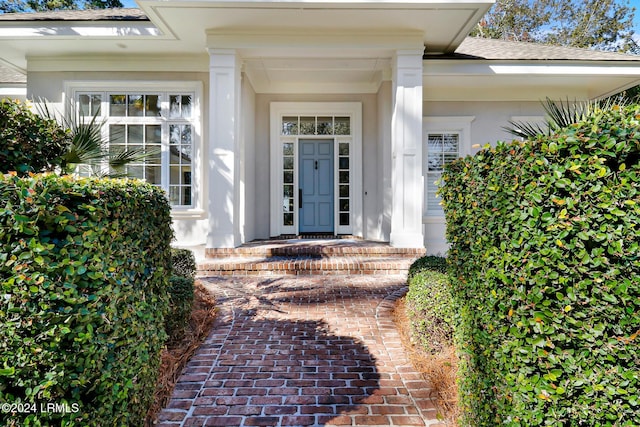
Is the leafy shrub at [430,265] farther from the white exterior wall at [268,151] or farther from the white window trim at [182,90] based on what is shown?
the white window trim at [182,90]

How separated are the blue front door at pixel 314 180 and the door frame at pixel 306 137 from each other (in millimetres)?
165

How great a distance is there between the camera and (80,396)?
1.54 meters

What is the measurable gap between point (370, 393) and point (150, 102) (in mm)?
6939

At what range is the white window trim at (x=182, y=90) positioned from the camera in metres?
6.90

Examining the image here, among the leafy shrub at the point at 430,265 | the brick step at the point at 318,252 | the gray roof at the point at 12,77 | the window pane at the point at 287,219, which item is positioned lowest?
the brick step at the point at 318,252

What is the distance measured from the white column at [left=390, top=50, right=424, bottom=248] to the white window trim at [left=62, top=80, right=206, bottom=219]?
12.7 feet

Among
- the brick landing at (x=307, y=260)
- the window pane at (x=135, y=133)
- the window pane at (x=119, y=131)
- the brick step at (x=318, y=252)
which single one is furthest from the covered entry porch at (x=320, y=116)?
the window pane at (x=119, y=131)

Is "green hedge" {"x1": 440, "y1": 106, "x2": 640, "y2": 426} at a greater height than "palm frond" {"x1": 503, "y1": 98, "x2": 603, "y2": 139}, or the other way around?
"palm frond" {"x1": 503, "y1": 98, "x2": 603, "y2": 139}

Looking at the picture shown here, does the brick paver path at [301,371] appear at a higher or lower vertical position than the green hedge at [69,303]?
lower

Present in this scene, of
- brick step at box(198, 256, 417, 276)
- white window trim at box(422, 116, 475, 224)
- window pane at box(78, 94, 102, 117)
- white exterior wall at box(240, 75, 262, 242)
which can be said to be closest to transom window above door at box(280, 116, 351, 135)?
white exterior wall at box(240, 75, 262, 242)

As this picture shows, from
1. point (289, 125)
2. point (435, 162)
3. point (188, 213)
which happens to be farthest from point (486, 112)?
point (188, 213)

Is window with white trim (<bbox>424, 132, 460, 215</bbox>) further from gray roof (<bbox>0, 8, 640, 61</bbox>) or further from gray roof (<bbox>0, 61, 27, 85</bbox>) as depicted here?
gray roof (<bbox>0, 61, 27, 85</bbox>)

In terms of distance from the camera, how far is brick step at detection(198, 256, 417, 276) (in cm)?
534

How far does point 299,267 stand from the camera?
5.39m
